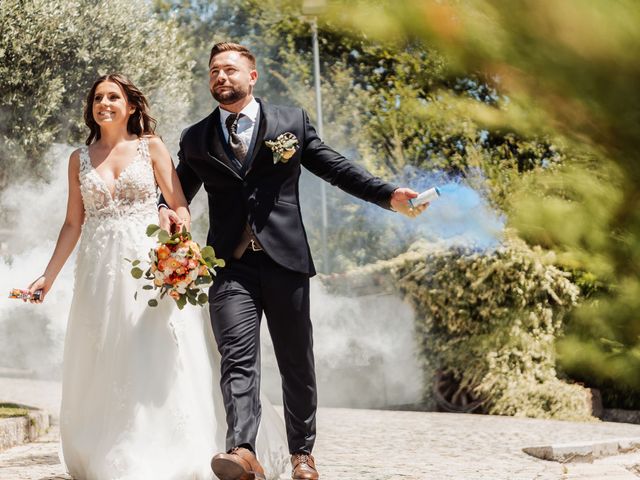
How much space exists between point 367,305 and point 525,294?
4.48 ft

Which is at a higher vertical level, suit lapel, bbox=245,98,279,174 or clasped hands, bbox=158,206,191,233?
suit lapel, bbox=245,98,279,174

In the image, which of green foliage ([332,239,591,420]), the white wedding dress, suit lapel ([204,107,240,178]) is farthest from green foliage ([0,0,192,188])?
suit lapel ([204,107,240,178])

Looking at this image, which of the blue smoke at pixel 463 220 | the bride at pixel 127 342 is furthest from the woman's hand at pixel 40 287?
the blue smoke at pixel 463 220

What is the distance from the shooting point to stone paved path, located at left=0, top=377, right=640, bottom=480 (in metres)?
3.64

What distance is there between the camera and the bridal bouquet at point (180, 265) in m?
2.92

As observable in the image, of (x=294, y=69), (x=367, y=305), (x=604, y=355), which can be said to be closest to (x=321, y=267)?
(x=367, y=305)

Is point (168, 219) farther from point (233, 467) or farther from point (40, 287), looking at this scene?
point (233, 467)

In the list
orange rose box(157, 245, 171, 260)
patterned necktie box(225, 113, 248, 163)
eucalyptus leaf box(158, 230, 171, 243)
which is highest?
patterned necktie box(225, 113, 248, 163)

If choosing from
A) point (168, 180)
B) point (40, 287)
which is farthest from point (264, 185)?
point (40, 287)

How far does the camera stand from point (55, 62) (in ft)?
24.3

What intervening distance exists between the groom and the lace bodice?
0.63 feet

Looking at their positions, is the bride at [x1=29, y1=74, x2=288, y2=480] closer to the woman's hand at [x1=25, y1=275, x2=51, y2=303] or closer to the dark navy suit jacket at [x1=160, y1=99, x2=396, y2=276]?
the woman's hand at [x1=25, y1=275, x2=51, y2=303]

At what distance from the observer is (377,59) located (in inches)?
423

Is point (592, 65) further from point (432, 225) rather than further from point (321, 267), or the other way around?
point (321, 267)
